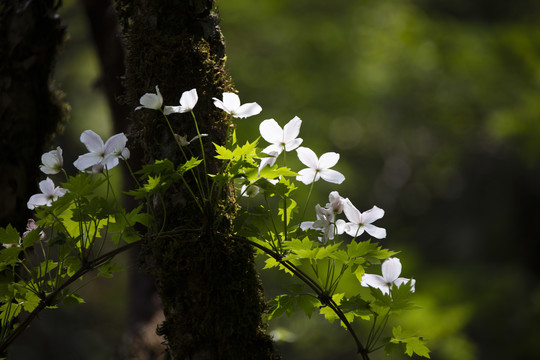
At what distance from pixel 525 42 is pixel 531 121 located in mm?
1003

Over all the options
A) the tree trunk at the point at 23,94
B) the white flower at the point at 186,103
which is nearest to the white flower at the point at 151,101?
the white flower at the point at 186,103

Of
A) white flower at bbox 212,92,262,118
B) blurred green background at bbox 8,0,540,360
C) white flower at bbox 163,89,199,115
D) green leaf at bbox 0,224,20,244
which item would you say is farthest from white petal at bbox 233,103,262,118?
blurred green background at bbox 8,0,540,360

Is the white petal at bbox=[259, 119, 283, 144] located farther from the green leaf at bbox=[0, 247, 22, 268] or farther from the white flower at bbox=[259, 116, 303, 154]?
the green leaf at bbox=[0, 247, 22, 268]

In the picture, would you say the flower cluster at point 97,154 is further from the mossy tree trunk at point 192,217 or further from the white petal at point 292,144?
the white petal at point 292,144

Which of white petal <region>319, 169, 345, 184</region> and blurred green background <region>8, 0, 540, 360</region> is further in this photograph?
blurred green background <region>8, 0, 540, 360</region>

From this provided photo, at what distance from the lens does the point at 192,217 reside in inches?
44.8

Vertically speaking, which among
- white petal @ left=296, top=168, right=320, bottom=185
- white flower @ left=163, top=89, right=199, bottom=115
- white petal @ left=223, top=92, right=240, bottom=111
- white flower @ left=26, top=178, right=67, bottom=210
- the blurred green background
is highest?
white flower @ left=163, top=89, right=199, bottom=115

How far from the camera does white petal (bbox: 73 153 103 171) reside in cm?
104

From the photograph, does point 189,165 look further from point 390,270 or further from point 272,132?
point 390,270

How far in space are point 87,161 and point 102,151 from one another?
0.12 feet

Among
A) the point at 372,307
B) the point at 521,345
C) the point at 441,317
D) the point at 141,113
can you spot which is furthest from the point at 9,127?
the point at 521,345

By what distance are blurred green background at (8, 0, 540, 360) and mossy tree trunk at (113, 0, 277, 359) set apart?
12.4ft

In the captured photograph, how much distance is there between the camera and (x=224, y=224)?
1.17 m

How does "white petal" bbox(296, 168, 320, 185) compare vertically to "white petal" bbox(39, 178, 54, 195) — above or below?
above
